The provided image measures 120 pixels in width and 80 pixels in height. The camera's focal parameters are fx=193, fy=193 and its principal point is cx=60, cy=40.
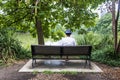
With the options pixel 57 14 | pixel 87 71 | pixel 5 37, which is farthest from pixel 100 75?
pixel 5 37

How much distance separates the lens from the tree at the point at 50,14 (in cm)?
712

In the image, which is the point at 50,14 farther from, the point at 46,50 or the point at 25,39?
the point at 25,39

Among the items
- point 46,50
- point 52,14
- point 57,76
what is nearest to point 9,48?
point 46,50

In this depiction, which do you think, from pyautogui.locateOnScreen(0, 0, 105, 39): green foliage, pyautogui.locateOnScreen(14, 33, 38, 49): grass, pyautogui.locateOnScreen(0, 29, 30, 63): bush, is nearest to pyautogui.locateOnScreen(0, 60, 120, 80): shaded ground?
pyautogui.locateOnScreen(0, 29, 30, 63): bush

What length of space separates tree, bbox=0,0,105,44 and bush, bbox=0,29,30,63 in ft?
1.95

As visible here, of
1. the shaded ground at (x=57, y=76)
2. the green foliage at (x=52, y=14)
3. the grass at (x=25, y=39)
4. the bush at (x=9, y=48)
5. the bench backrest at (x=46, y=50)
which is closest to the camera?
the shaded ground at (x=57, y=76)

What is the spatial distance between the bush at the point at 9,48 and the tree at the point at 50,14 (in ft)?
1.95

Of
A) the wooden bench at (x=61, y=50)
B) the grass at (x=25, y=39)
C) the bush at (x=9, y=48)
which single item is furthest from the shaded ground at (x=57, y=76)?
the grass at (x=25, y=39)

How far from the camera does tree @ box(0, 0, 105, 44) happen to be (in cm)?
712

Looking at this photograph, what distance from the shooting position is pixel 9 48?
7.00 m

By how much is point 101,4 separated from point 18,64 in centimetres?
370

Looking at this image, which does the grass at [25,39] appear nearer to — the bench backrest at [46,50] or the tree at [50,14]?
the tree at [50,14]

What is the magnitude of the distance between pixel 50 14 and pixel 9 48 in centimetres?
199

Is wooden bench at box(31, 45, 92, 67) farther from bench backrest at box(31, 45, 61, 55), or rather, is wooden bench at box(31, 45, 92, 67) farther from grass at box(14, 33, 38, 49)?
grass at box(14, 33, 38, 49)
